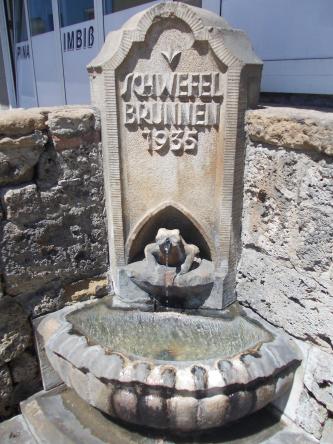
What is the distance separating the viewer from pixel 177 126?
104 inches

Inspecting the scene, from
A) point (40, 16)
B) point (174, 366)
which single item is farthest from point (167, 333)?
point (40, 16)

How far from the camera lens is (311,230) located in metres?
2.33

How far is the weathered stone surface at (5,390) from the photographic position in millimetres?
2873

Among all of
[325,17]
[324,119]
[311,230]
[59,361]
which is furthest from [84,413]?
[325,17]

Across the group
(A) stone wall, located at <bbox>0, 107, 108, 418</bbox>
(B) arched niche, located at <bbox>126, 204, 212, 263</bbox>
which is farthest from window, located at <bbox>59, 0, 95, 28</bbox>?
(B) arched niche, located at <bbox>126, 204, 212, 263</bbox>

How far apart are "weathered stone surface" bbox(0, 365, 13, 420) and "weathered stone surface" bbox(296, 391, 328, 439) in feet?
6.84

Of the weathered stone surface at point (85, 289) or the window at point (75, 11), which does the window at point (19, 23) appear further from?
the weathered stone surface at point (85, 289)

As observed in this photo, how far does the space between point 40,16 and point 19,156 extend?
4934mm

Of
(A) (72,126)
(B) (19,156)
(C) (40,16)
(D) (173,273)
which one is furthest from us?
(C) (40,16)

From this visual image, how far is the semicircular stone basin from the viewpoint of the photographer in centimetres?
226

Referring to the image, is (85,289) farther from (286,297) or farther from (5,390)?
(286,297)

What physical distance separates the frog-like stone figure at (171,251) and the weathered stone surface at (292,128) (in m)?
0.89

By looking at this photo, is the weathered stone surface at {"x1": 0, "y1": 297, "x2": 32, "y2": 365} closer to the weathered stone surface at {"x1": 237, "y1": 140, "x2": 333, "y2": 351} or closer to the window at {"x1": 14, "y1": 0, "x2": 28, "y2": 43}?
the weathered stone surface at {"x1": 237, "y1": 140, "x2": 333, "y2": 351}

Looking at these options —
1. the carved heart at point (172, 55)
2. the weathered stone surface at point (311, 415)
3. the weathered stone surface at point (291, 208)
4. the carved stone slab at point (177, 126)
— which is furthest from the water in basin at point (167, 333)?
the carved heart at point (172, 55)
